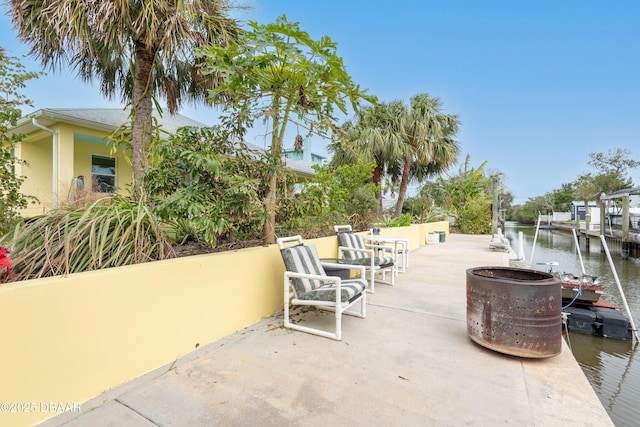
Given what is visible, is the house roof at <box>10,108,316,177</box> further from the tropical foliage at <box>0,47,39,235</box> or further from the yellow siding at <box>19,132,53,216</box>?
the tropical foliage at <box>0,47,39,235</box>

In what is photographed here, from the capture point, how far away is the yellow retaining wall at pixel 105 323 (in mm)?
1777

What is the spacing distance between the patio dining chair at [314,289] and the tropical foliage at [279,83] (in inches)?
27.1

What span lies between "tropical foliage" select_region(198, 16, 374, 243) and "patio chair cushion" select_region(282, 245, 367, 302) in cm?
63

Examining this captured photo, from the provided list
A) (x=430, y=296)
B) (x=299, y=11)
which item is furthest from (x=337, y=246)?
(x=299, y=11)

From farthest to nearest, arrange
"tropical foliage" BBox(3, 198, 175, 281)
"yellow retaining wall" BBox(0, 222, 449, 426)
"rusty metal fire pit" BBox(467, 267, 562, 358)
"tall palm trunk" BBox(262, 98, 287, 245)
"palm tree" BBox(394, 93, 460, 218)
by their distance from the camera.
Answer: "palm tree" BBox(394, 93, 460, 218) → "tall palm trunk" BBox(262, 98, 287, 245) → "rusty metal fire pit" BBox(467, 267, 562, 358) → "tropical foliage" BBox(3, 198, 175, 281) → "yellow retaining wall" BBox(0, 222, 449, 426)

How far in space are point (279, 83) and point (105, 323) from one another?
3.26 m

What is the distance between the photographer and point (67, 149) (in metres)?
8.19

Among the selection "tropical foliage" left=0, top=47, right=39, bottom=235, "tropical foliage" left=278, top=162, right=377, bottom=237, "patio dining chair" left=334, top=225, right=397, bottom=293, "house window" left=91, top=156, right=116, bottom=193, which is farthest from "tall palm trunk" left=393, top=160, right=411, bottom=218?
"tropical foliage" left=0, top=47, right=39, bottom=235

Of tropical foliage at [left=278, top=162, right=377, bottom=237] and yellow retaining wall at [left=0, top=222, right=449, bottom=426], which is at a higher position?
tropical foliage at [left=278, top=162, right=377, bottom=237]

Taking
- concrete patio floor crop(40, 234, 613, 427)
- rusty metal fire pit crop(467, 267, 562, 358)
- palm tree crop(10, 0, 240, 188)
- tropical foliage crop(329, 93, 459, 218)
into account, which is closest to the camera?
concrete patio floor crop(40, 234, 613, 427)

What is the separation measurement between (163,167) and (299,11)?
29.8ft

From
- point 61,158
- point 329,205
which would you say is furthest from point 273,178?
point 61,158

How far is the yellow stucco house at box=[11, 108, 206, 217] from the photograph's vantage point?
7695mm

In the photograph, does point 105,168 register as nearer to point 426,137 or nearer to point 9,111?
point 9,111
